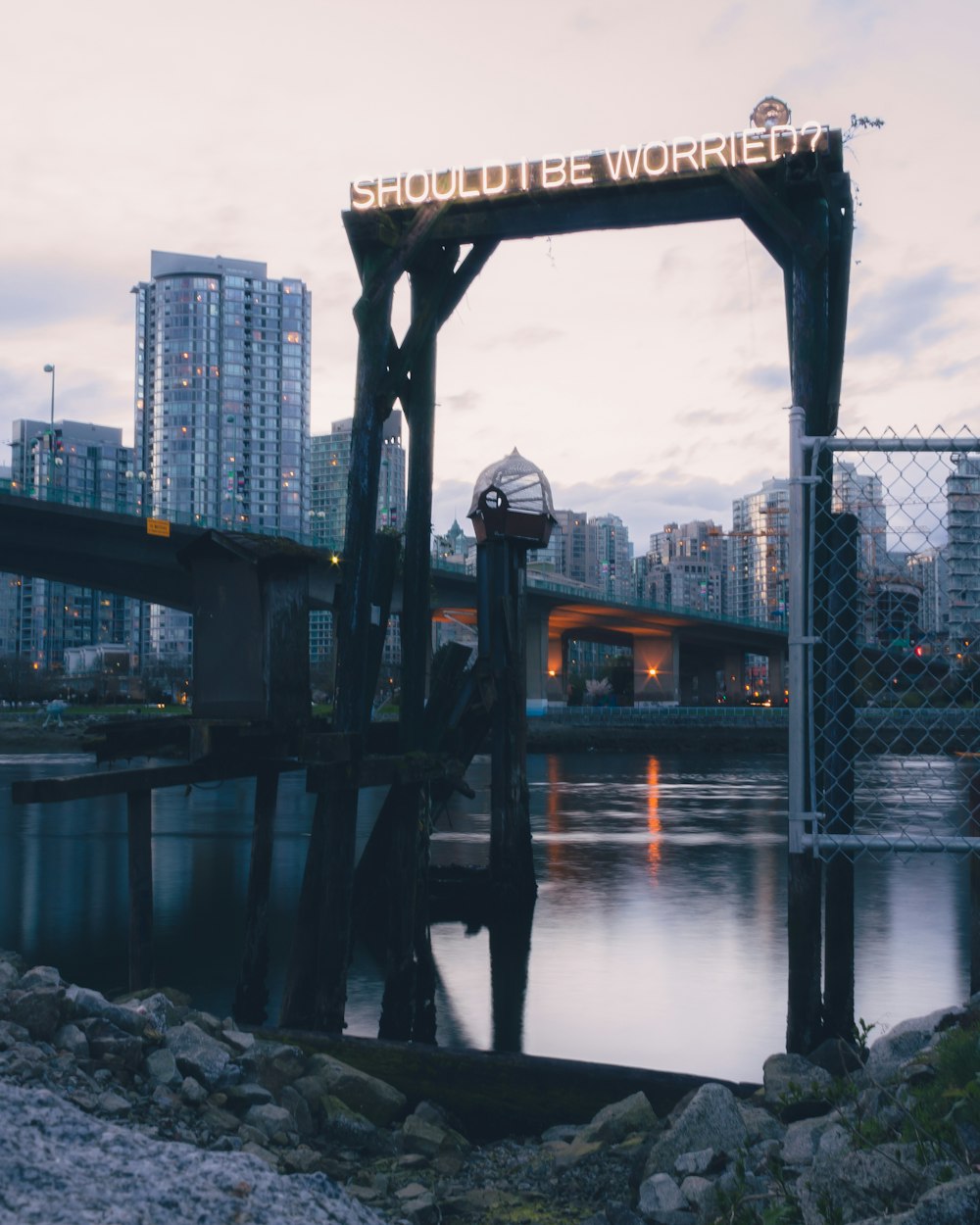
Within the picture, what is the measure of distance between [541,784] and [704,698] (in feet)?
352

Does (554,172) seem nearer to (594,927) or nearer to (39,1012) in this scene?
(39,1012)

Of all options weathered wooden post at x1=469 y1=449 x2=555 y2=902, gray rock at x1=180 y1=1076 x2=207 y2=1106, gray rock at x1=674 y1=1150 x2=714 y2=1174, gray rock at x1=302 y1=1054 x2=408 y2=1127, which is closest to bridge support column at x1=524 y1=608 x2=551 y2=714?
weathered wooden post at x1=469 y1=449 x2=555 y2=902

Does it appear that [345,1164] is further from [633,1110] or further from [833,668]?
[833,668]

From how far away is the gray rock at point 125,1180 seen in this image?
441 centimetres

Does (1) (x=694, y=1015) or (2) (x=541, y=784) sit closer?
(1) (x=694, y=1015)

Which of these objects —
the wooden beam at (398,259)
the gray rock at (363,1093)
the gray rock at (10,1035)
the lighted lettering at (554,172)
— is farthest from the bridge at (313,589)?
the gray rock at (10,1035)

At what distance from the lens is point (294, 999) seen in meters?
9.77

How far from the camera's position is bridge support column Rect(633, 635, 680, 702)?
118 m

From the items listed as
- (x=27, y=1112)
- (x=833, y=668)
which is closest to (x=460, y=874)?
(x=833, y=668)

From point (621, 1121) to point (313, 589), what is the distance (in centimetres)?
5337

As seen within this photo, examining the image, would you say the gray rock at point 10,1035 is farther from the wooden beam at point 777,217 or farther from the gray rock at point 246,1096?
the wooden beam at point 777,217

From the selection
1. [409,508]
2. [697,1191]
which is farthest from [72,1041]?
[409,508]

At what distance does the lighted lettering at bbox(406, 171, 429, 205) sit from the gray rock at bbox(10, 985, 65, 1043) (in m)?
6.70

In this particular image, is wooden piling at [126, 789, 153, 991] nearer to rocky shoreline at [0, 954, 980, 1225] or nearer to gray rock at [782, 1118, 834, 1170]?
rocky shoreline at [0, 954, 980, 1225]
